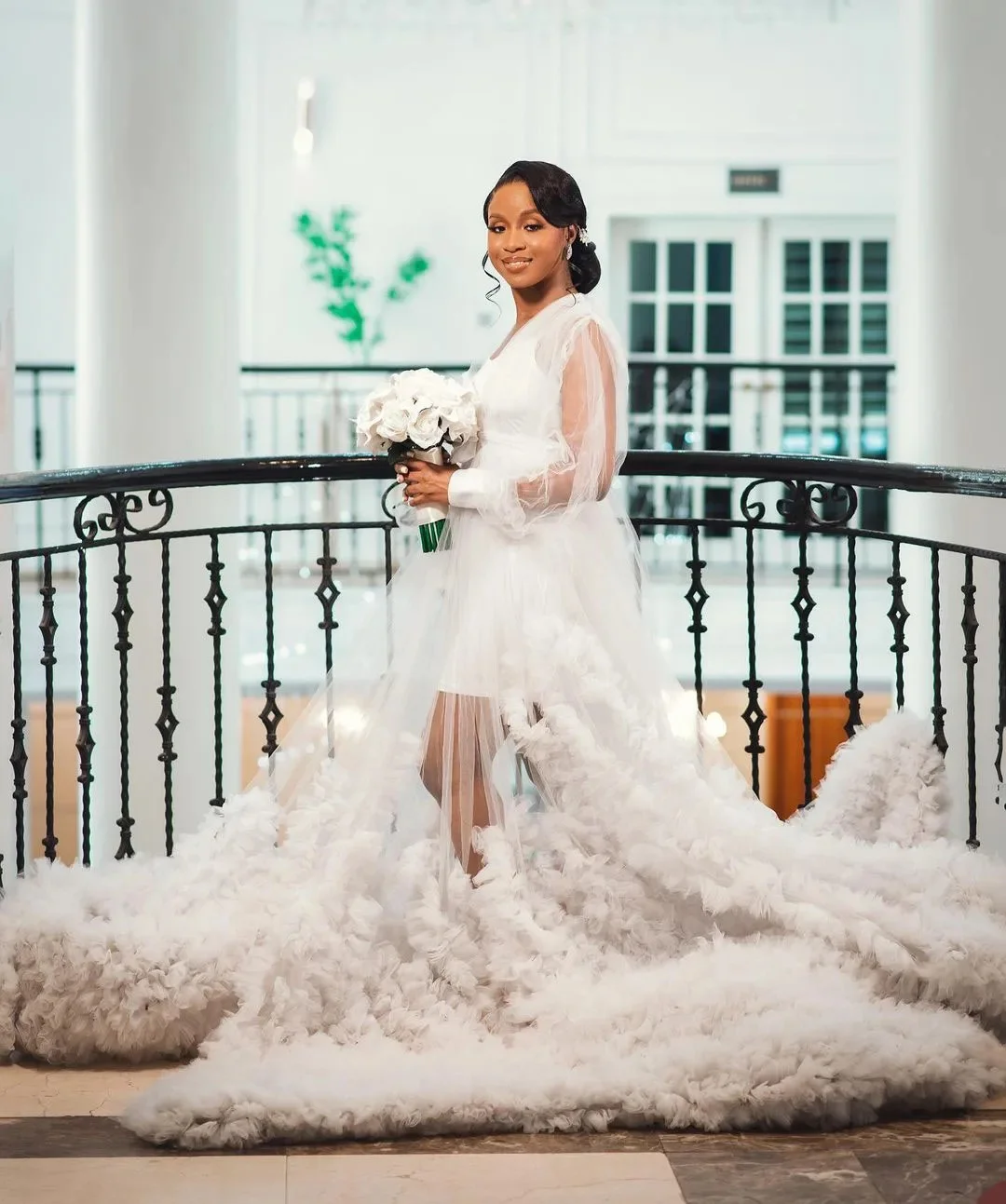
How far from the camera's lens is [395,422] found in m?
2.66

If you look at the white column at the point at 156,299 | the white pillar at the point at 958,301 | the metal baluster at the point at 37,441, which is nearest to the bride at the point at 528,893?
the white pillar at the point at 958,301

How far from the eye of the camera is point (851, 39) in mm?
9766

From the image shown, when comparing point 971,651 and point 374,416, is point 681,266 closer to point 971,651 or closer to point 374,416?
point 971,651

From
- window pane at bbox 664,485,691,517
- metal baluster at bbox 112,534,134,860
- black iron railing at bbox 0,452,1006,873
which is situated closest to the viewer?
black iron railing at bbox 0,452,1006,873

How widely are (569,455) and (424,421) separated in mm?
268

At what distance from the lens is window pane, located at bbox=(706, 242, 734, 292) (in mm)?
10078

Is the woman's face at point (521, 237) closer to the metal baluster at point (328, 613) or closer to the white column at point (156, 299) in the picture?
the metal baluster at point (328, 613)

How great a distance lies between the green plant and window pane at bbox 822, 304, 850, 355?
2.73m

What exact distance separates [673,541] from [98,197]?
18.9 ft

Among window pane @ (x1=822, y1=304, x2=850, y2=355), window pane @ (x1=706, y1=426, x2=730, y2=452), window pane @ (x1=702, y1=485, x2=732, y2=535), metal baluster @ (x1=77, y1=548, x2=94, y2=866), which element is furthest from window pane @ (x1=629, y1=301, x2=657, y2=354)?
metal baluster @ (x1=77, y1=548, x2=94, y2=866)

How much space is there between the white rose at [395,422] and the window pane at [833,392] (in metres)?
7.52

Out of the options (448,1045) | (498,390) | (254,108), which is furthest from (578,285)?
(254,108)

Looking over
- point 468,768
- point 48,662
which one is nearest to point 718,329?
point 48,662

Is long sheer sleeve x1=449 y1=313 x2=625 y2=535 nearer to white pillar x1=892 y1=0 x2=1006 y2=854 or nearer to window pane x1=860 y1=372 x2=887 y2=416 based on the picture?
white pillar x1=892 y1=0 x2=1006 y2=854
